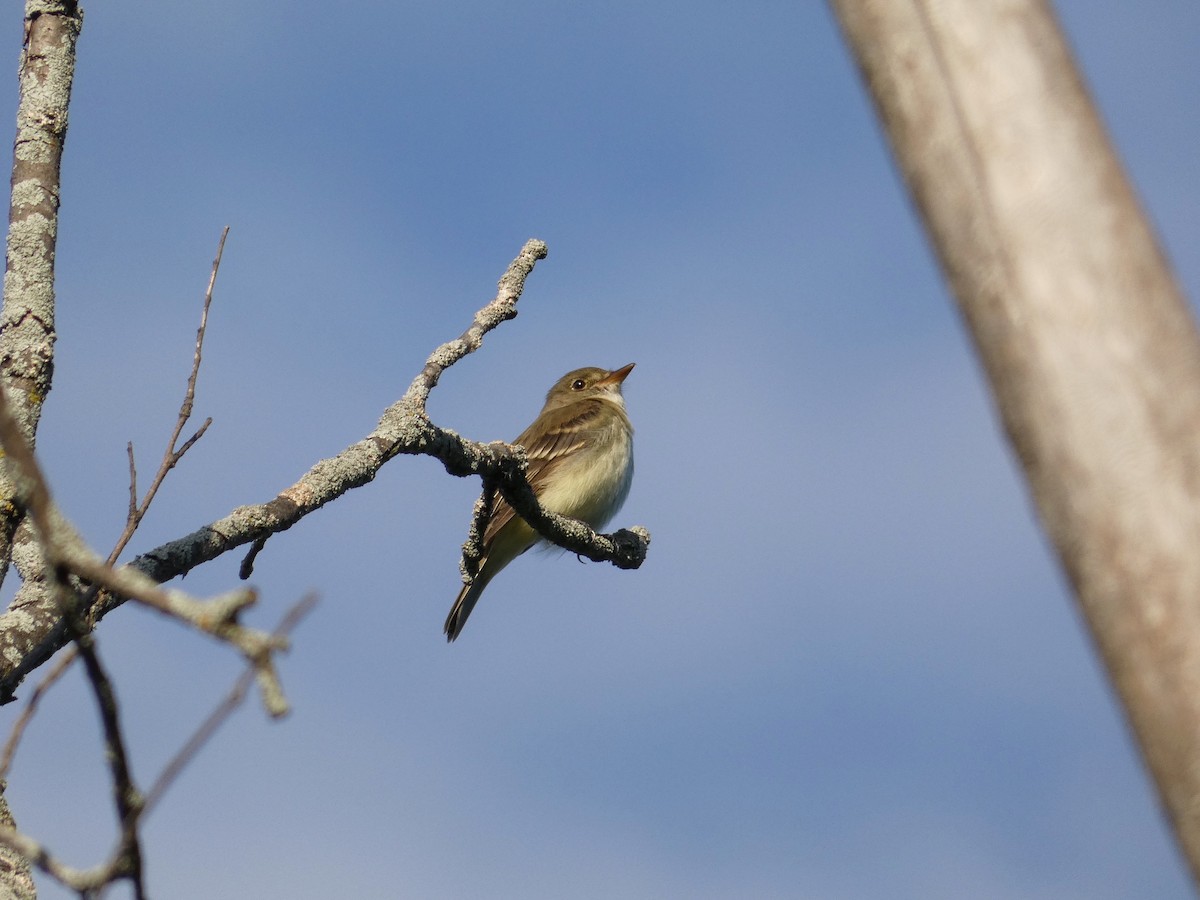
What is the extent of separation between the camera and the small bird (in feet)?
36.2

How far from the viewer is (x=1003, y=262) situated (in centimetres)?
216

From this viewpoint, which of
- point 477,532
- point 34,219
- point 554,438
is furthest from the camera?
point 554,438

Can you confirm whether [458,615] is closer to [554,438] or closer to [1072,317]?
[554,438]

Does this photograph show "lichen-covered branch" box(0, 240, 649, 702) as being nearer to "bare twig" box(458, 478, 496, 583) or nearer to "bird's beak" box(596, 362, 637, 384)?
"bare twig" box(458, 478, 496, 583)

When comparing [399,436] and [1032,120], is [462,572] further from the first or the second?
[1032,120]

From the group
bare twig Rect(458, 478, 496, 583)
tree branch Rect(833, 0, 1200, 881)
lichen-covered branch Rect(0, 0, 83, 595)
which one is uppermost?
lichen-covered branch Rect(0, 0, 83, 595)

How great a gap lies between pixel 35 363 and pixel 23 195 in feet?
2.42

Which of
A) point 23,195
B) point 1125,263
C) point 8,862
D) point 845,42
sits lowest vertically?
point 8,862

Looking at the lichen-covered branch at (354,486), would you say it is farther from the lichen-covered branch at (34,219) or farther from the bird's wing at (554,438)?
the bird's wing at (554,438)

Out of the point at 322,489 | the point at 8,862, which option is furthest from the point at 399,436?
the point at 8,862

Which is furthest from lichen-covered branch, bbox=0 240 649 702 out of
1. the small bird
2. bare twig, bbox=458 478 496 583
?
the small bird

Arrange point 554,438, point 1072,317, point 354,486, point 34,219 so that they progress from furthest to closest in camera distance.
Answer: point 554,438
point 354,486
point 34,219
point 1072,317

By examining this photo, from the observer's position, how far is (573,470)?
11.9 meters

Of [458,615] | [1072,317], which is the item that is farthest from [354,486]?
[458,615]
